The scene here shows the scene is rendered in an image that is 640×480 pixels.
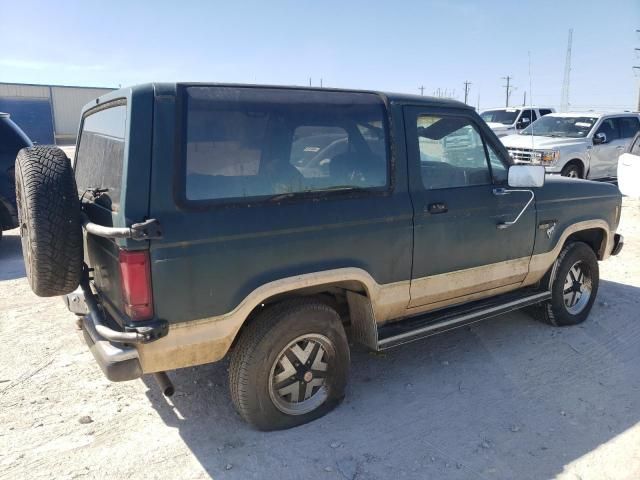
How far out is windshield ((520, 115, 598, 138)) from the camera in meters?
11.9

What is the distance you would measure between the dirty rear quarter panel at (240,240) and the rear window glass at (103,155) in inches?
10.3

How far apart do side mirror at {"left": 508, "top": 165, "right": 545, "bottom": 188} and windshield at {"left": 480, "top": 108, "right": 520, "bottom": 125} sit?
43.6 feet

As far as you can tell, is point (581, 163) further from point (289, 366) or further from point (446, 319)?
point (289, 366)

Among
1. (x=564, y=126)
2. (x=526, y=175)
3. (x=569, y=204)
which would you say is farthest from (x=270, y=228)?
(x=564, y=126)

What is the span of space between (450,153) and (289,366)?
189cm

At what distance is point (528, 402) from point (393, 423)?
97 centimetres

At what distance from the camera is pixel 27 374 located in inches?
148

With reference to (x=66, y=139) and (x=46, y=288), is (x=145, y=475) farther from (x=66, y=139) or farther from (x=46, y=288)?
(x=66, y=139)

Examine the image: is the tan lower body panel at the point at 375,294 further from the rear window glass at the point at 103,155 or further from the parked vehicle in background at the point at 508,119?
the parked vehicle in background at the point at 508,119

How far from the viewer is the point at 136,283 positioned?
2.50 meters

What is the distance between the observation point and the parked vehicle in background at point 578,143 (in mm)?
11023

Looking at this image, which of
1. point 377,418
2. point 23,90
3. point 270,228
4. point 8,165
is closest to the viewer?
point 270,228

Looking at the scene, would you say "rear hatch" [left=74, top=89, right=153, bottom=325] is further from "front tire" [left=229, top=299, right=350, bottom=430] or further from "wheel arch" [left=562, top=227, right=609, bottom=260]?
"wheel arch" [left=562, top=227, right=609, bottom=260]

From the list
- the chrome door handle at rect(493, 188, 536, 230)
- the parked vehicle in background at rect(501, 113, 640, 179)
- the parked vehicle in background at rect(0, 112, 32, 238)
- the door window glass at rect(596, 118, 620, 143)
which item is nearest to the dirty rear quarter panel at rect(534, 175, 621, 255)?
the chrome door handle at rect(493, 188, 536, 230)
